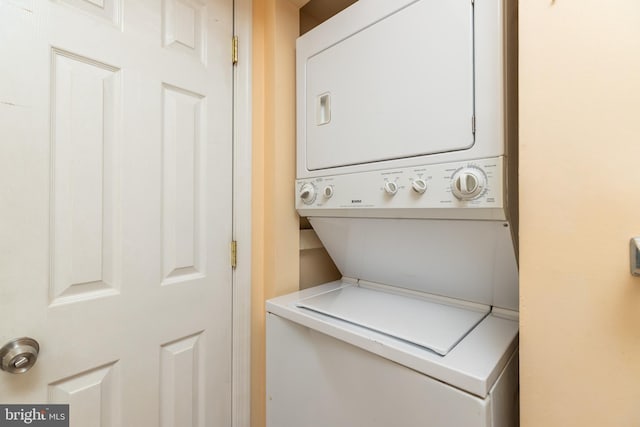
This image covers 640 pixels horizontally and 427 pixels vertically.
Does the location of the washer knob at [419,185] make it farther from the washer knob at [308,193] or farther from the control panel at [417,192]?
the washer knob at [308,193]

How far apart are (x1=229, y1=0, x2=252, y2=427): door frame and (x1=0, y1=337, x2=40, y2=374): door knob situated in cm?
73

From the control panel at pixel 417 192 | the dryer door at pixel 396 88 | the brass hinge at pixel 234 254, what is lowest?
the brass hinge at pixel 234 254

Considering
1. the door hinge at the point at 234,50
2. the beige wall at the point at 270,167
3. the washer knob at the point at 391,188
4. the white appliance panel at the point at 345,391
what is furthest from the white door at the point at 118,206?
the washer knob at the point at 391,188

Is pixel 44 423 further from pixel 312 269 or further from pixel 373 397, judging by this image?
pixel 312 269

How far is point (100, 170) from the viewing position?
988 millimetres

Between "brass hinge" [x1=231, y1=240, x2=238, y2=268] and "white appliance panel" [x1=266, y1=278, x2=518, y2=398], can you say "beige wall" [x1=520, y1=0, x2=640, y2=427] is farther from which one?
"brass hinge" [x1=231, y1=240, x2=238, y2=268]

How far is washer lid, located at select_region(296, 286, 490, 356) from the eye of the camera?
2.94 feet

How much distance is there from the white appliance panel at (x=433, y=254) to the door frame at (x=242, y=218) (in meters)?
0.40

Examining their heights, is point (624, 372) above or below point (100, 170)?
below

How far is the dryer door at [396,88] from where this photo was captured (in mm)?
885

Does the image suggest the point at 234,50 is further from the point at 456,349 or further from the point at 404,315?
the point at 456,349

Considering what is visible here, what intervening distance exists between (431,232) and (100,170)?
4.10ft

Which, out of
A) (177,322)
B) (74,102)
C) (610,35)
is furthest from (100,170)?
(610,35)

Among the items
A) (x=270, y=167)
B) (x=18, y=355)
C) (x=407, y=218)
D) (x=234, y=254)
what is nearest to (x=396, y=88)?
(x=407, y=218)
